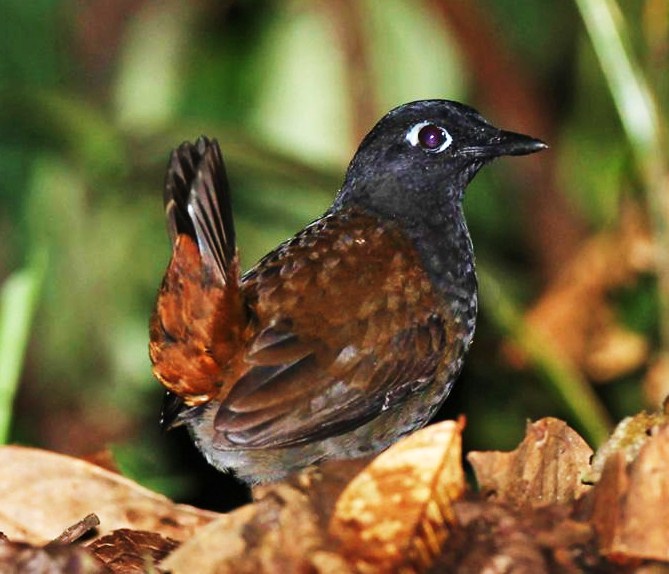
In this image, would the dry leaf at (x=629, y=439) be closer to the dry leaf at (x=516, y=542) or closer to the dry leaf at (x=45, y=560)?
the dry leaf at (x=516, y=542)

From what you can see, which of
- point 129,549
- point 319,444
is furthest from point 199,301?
point 129,549

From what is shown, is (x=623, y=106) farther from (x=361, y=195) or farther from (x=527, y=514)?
(x=527, y=514)

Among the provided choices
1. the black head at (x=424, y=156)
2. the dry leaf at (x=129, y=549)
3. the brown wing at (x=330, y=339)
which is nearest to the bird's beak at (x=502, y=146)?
the black head at (x=424, y=156)

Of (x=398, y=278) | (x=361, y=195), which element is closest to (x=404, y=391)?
(x=398, y=278)

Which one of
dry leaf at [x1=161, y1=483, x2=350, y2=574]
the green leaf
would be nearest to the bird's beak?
the green leaf

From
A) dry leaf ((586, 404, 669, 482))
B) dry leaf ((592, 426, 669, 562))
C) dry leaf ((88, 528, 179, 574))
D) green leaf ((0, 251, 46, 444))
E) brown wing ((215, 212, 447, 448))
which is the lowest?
dry leaf ((592, 426, 669, 562))

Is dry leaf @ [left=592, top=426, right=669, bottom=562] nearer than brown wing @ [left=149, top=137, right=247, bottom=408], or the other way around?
dry leaf @ [left=592, top=426, right=669, bottom=562]

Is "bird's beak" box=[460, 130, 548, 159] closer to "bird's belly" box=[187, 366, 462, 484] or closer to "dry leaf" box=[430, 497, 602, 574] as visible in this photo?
"bird's belly" box=[187, 366, 462, 484]
